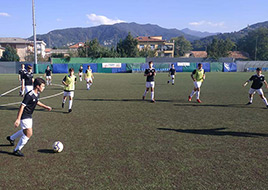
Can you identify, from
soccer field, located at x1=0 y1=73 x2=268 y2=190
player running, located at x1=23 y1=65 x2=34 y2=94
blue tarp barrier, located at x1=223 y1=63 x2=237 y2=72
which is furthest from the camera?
blue tarp barrier, located at x1=223 y1=63 x2=237 y2=72

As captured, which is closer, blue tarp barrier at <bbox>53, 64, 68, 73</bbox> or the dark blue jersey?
the dark blue jersey

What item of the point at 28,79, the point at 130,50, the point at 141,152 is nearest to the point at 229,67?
the point at 130,50

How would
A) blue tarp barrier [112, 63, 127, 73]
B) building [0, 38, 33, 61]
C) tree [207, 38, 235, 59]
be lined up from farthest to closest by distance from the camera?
1. building [0, 38, 33, 61]
2. tree [207, 38, 235, 59]
3. blue tarp barrier [112, 63, 127, 73]

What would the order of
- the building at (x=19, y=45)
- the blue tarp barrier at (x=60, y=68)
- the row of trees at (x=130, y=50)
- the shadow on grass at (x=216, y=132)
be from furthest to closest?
the building at (x=19, y=45) → the row of trees at (x=130, y=50) → the blue tarp barrier at (x=60, y=68) → the shadow on grass at (x=216, y=132)

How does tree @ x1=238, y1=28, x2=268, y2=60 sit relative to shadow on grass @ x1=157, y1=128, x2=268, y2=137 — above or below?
above

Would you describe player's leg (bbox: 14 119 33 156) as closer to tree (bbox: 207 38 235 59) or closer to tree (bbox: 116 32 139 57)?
tree (bbox: 116 32 139 57)

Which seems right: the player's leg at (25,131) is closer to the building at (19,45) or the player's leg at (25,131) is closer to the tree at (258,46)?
the tree at (258,46)

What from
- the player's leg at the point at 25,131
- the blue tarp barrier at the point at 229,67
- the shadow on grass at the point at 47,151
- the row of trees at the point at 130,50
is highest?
the row of trees at the point at 130,50

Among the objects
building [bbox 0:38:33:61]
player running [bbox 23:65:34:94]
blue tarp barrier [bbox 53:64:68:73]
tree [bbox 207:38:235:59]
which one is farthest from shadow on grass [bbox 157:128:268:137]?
building [bbox 0:38:33:61]

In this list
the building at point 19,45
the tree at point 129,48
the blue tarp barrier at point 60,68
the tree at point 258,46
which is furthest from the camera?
the building at point 19,45

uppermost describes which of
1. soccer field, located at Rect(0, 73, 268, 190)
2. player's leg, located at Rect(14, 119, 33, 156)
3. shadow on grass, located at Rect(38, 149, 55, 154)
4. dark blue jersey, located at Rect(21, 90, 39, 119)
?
dark blue jersey, located at Rect(21, 90, 39, 119)

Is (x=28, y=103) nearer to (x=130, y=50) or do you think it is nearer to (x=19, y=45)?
(x=130, y=50)

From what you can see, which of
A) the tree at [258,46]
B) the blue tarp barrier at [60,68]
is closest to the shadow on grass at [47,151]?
the blue tarp barrier at [60,68]

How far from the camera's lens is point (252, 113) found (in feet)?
33.9
